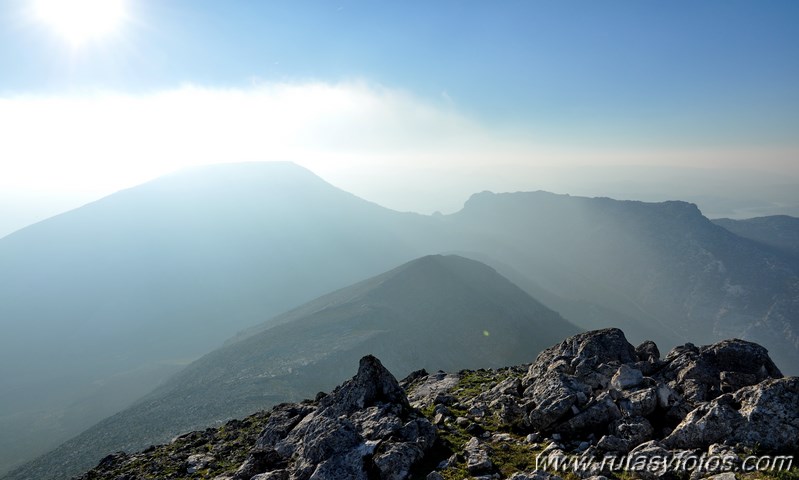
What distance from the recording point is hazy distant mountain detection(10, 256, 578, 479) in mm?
96812

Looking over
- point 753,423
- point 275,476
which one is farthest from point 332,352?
point 753,423

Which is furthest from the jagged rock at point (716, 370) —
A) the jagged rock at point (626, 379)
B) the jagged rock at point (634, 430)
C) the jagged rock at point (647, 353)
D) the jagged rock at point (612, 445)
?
the jagged rock at point (612, 445)

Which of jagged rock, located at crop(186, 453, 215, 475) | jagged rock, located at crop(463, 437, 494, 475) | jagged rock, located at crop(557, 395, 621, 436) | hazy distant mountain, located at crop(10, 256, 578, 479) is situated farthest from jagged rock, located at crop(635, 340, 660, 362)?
hazy distant mountain, located at crop(10, 256, 578, 479)

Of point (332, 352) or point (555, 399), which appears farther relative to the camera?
point (332, 352)

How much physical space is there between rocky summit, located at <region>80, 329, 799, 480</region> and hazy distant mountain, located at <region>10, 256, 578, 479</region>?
241 ft

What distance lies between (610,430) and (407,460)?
39.1 ft

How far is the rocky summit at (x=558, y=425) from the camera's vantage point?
19359mm

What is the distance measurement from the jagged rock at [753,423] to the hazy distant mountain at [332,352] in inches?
3975

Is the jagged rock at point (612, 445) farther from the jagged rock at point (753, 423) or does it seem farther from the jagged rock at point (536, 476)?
the jagged rock at point (536, 476)

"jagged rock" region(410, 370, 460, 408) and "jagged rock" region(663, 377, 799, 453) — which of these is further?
"jagged rock" region(410, 370, 460, 408)

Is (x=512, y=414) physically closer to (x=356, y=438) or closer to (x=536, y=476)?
(x=536, y=476)

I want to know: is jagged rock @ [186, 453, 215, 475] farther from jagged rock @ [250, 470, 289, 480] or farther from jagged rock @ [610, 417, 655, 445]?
jagged rock @ [610, 417, 655, 445]

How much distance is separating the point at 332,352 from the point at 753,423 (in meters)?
129

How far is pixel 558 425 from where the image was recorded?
80.4 ft
